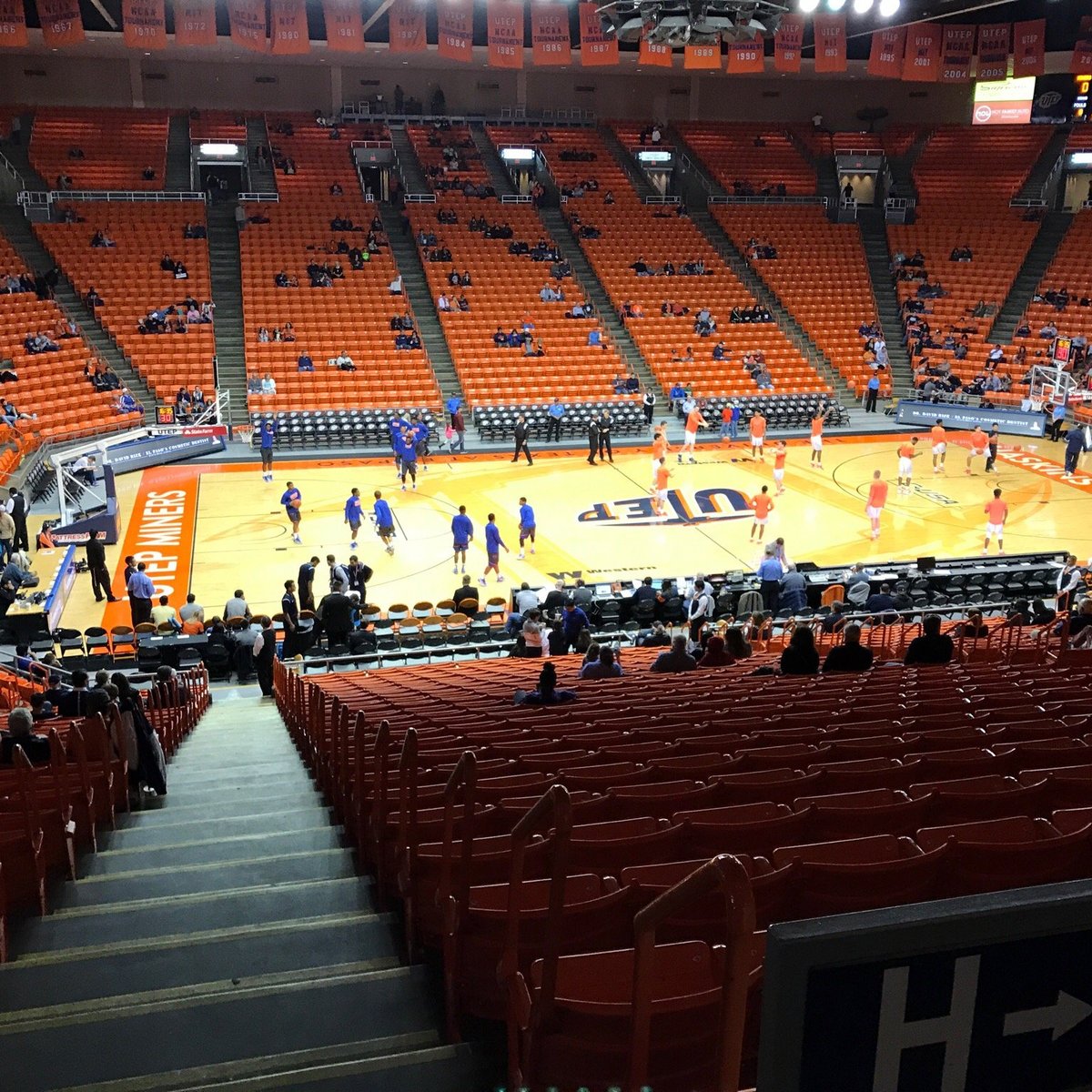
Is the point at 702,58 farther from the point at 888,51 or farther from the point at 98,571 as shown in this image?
the point at 98,571

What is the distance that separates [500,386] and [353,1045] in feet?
105

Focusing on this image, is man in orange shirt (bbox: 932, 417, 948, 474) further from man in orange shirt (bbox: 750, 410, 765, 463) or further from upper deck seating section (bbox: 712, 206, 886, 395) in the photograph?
upper deck seating section (bbox: 712, 206, 886, 395)

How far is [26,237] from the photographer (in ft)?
121

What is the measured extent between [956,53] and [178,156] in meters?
29.8

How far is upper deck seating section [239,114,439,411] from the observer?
33.4 m

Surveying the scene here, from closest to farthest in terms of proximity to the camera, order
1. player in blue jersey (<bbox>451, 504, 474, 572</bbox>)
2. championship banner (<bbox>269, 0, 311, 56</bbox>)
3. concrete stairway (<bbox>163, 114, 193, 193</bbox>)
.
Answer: player in blue jersey (<bbox>451, 504, 474, 572</bbox>) → championship banner (<bbox>269, 0, 311, 56</bbox>) → concrete stairway (<bbox>163, 114, 193, 193</bbox>)

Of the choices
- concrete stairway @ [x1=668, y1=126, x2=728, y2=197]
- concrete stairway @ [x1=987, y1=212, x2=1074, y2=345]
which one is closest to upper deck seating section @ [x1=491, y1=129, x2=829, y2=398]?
concrete stairway @ [x1=668, y1=126, x2=728, y2=197]

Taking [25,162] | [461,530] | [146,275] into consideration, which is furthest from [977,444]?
[25,162]

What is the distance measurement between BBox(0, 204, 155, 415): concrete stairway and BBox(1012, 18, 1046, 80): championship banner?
32.5m

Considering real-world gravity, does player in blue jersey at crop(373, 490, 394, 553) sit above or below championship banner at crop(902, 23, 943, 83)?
below

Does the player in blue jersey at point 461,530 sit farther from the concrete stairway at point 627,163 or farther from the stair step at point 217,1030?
the concrete stairway at point 627,163

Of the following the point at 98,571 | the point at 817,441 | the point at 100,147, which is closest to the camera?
the point at 98,571

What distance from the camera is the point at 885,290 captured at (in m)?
42.1

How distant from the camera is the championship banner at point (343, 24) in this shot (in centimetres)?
3622
